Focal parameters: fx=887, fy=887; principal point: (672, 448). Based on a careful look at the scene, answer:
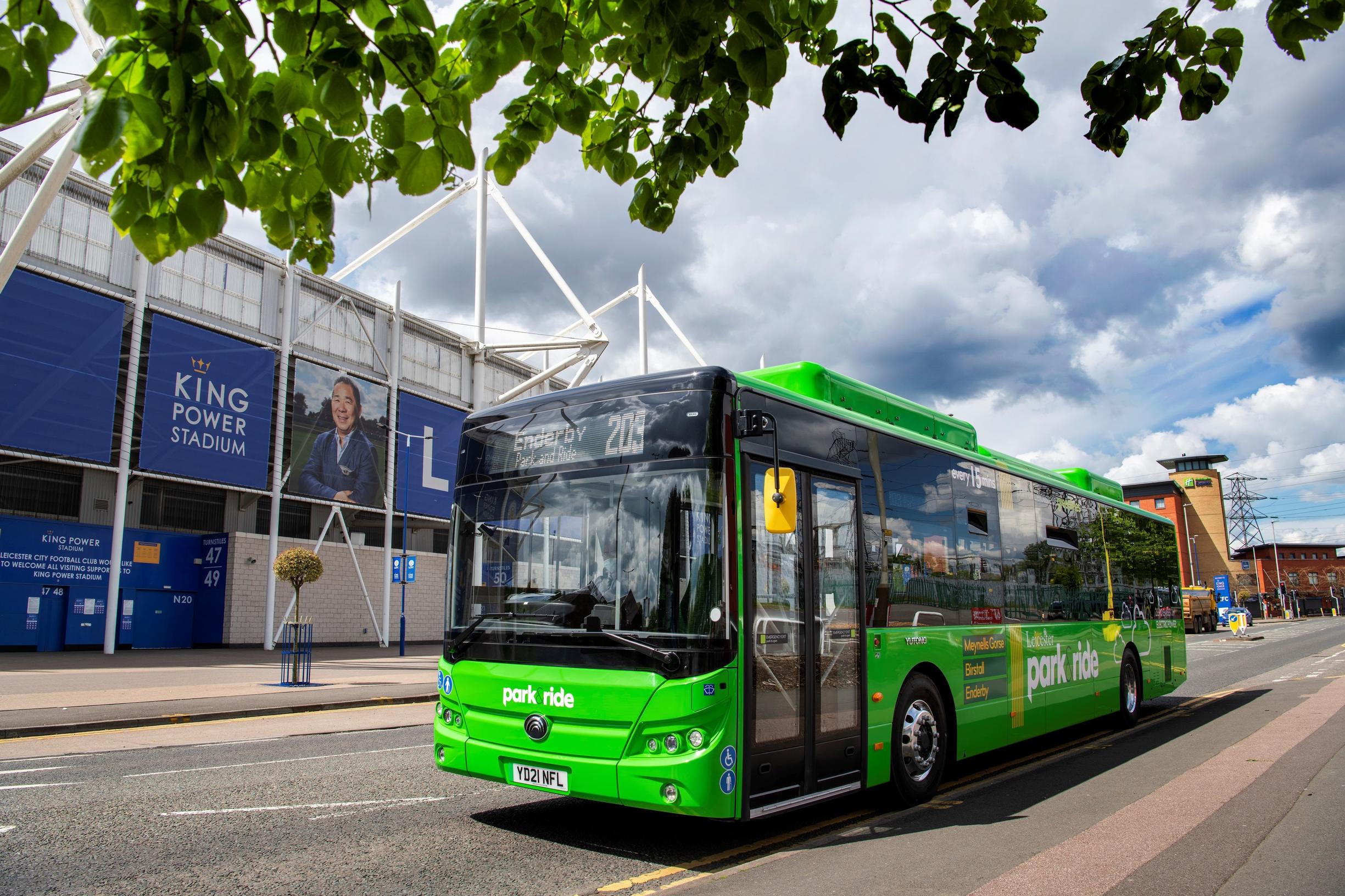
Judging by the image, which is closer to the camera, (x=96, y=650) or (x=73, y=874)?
(x=73, y=874)

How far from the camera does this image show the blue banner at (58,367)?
76.1 ft

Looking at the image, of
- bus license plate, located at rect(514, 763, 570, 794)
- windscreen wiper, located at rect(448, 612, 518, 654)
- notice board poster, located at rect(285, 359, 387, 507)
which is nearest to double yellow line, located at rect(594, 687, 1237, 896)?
bus license plate, located at rect(514, 763, 570, 794)

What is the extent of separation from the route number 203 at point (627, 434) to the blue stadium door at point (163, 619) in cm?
2864

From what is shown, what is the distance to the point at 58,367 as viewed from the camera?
2408cm

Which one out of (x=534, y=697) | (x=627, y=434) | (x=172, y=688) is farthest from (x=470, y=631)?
(x=172, y=688)

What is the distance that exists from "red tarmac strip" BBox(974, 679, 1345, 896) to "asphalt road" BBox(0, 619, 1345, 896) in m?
0.12

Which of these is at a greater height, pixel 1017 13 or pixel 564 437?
pixel 1017 13

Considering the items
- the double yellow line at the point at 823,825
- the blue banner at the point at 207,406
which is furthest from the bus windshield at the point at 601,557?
the blue banner at the point at 207,406

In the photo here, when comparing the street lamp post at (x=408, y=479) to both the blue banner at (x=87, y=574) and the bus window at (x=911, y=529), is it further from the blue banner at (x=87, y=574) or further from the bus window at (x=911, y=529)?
the bus window at (x=911, y=529)

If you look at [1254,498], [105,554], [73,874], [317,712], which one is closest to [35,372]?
[105,554]

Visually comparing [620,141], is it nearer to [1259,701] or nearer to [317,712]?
[317,712]

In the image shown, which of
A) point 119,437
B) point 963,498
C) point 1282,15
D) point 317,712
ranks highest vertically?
point 119,437

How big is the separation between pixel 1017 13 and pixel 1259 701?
14.7 meters

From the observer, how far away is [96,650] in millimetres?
26828
